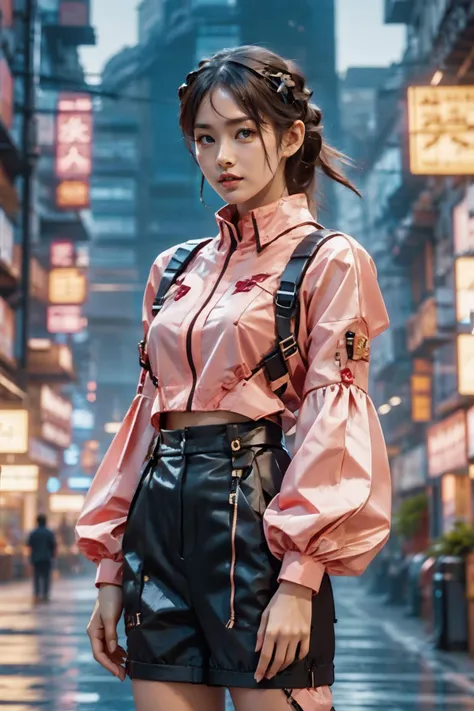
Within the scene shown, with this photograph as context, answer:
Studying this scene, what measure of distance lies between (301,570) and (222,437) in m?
0.35

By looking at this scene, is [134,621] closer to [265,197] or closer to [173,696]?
[173,696]

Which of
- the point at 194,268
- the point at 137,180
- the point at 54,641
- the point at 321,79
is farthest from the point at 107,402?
the point at 194,268

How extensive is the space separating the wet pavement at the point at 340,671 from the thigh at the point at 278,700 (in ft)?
21.0

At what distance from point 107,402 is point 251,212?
117 meters

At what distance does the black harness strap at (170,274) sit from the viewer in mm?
3189

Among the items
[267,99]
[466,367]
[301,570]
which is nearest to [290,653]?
[301,570]

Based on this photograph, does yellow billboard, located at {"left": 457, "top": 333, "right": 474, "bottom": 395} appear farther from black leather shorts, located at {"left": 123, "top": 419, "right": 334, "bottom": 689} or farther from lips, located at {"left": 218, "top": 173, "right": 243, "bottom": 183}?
black leather shorts, located at {"left": 123, "top": 419, "right": 334, "bottom": 689}

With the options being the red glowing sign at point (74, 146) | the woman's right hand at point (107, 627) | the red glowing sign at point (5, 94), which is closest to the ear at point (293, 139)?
the woman's right hand at point (107, 627)

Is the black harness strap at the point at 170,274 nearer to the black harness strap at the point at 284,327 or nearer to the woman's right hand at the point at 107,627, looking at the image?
the black harness strap at the point at 284,327

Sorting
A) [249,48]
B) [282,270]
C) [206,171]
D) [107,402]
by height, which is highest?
[249,48]

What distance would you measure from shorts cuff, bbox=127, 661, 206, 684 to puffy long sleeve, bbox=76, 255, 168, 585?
0.88 feet

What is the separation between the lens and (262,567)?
107 inches

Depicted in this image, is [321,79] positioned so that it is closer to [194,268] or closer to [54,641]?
[54,641]

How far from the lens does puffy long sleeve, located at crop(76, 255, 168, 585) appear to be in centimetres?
301
